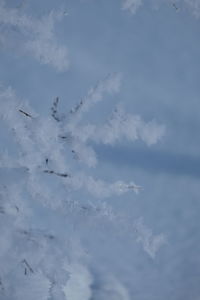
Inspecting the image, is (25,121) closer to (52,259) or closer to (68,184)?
(68,184)

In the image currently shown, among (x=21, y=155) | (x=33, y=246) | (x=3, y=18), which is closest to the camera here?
(x=3, y=18)

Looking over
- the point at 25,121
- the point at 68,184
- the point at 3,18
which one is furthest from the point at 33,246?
→ the point at 3,18

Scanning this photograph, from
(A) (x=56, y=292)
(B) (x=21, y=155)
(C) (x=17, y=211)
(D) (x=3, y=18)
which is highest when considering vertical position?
(D) (x=3, y=18)

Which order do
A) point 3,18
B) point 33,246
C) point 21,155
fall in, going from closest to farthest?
point 3,18, point 21,155, point 33,246

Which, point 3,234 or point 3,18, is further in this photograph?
point 3,234

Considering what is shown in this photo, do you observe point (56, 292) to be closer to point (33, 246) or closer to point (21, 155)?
point (33, 246)

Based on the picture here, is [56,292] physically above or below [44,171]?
below

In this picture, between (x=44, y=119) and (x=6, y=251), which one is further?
(x=6, y=251)

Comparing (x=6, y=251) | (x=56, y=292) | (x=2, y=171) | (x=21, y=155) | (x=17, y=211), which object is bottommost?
(x=56, y=292)

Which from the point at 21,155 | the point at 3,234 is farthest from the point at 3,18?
the point at 3,234
